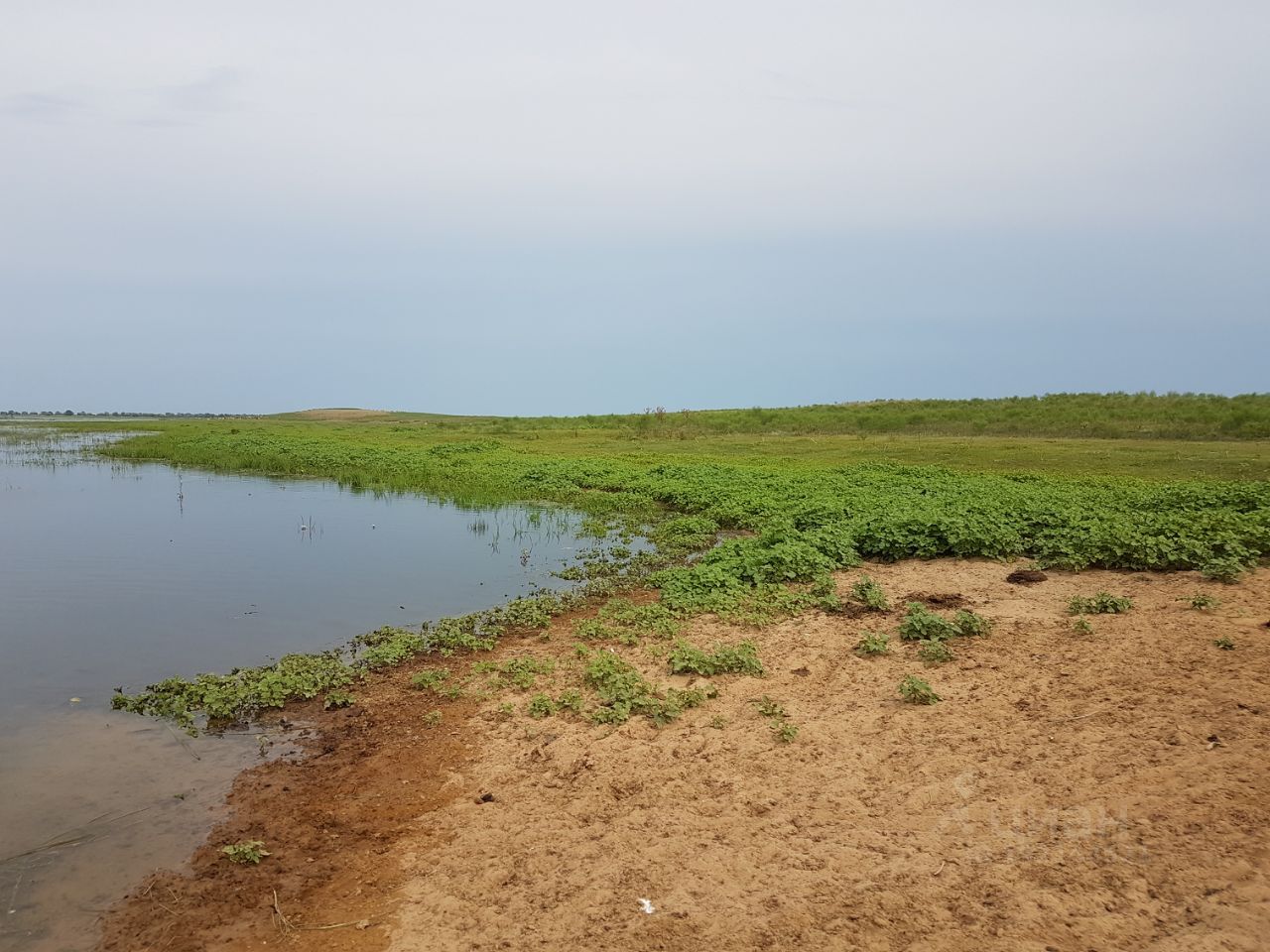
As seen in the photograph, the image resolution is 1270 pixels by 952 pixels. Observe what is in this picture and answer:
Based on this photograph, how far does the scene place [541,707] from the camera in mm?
7105

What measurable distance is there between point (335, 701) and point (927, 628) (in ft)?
19.3

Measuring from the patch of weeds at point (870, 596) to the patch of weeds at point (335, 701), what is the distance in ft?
19.1

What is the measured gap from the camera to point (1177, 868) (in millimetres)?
Result: 3986

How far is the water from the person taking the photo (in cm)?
536

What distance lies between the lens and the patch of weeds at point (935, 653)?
7.61 meters

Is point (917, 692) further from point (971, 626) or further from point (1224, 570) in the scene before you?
point (1224, 570)

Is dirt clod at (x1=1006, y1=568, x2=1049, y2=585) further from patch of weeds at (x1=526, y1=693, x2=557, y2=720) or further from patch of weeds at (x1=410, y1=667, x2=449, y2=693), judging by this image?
patch of weeds at (x1=410, y1=667, x2=449, y2=693)

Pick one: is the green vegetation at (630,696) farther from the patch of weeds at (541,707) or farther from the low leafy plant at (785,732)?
the low leafy plant at (785,732)

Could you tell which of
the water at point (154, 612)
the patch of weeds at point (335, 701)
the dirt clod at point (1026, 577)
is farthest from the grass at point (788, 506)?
the water at point (154, 612)

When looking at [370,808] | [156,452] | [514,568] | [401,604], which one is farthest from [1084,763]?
[156,452]

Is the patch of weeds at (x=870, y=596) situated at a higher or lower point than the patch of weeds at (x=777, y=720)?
higher

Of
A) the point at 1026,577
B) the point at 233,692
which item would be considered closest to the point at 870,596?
the point at 1026,577

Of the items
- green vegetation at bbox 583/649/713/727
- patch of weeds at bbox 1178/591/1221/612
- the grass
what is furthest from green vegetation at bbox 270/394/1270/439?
green vegetation at bbox 583/649/713/727

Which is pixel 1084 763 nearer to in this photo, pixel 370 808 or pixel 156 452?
pixel 370 808
